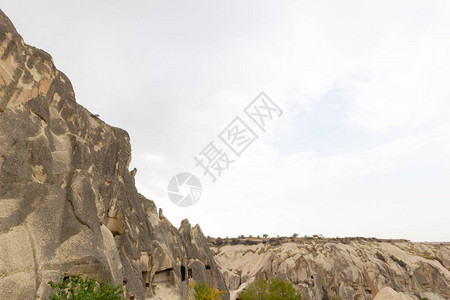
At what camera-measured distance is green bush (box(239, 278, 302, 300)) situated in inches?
1435

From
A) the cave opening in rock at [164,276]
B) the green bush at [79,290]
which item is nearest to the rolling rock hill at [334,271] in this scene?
the cave opening in rock at [164,276]

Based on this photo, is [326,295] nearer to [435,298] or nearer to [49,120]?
[435,298]

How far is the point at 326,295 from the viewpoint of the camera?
55406 mm

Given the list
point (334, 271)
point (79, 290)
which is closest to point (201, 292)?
point (79, 290)

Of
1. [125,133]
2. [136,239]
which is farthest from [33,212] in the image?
[125,133]

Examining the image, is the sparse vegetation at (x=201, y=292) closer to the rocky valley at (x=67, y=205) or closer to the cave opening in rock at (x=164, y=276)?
the rocky valley at (x=67, y=205)

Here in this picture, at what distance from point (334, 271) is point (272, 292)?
27862 mm

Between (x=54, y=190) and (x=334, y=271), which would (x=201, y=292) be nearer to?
(x=54, y=190)

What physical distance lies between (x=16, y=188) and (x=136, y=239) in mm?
12133

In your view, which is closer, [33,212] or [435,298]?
[33,212]

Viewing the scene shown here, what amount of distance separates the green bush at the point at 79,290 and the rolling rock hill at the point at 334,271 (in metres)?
38.0

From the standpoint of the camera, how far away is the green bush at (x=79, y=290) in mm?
12480

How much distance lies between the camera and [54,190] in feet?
51.4

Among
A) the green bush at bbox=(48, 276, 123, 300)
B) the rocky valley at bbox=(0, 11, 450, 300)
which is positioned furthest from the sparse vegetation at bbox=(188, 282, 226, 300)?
the green bush at bbox=(48, 276, 123, 300)
